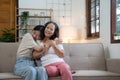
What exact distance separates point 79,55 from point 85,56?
84 millimetres

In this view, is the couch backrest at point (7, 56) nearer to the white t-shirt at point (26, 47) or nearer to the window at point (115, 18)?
the white t-shirt at point (26, 47)

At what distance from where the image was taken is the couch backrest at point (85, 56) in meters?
3.21

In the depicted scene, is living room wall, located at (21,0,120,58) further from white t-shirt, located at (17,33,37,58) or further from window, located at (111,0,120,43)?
white t-shirt, located at (17,33,37,58)

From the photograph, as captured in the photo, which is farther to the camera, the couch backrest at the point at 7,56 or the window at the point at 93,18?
the window at the point at 93,18

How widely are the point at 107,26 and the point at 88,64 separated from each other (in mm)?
763

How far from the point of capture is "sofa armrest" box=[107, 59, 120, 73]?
Answer: 2.88 m

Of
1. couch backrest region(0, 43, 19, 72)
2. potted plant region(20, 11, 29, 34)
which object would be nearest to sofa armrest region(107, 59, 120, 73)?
couch backrest region(0, 43, 19, 72)

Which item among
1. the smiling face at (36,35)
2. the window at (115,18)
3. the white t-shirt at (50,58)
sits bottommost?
the white t-shirt at (50,58)

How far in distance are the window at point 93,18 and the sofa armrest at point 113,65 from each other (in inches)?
49.6

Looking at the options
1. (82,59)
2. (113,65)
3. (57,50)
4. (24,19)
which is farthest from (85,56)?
(24,19)

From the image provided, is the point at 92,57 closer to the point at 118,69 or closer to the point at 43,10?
the point at 118,69

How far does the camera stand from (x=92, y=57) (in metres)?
3.27

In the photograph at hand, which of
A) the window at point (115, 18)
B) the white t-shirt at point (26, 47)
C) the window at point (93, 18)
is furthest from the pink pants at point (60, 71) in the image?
the window at point (93, 18)

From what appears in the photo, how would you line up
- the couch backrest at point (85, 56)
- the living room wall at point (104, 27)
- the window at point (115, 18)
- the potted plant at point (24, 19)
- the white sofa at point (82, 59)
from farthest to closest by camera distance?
the potted plant at point (24, 19) < the window at point (115, 18) < the living room wall at point (104, 27) < the couch backrest at point (85, 56) < the white sofa at point (82, 59)
